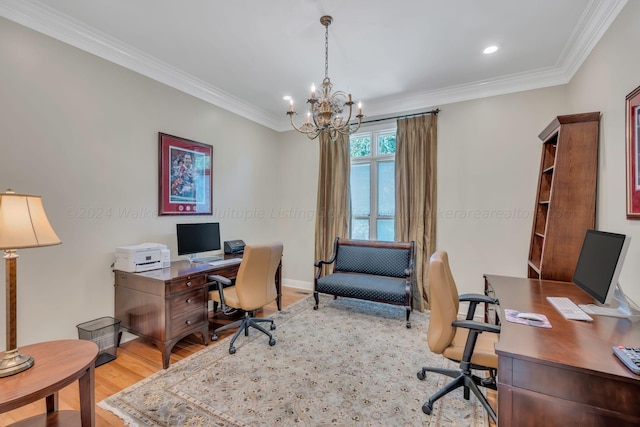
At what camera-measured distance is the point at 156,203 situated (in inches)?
125

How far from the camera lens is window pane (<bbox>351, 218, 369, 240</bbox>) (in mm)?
4516

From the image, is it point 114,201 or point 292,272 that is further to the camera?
point 292,272

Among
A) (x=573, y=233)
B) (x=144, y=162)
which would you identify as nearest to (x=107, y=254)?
(x=144, y=162)

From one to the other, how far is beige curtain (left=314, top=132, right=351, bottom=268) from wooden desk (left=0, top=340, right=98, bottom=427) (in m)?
3.40

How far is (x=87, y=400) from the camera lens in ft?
4.64

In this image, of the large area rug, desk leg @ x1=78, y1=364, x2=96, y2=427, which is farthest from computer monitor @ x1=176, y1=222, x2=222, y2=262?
desk leg @ x1=78, y1=364, x2=96, y2=427

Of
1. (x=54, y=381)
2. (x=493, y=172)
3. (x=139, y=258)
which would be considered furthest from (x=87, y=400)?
(x=493, y=172)

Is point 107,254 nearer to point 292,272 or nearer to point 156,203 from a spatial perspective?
point 156,203

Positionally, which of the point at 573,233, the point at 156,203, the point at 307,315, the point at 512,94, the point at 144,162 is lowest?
the point at 307,315

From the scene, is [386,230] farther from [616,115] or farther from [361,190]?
[616,115]

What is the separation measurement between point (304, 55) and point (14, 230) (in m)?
2.74

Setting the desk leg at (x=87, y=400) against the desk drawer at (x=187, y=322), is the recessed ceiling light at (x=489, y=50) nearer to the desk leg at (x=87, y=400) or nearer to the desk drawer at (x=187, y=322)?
the desk drawer at (x=187, y=322)

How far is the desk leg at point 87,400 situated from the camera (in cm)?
141

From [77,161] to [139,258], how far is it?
1.04 m
